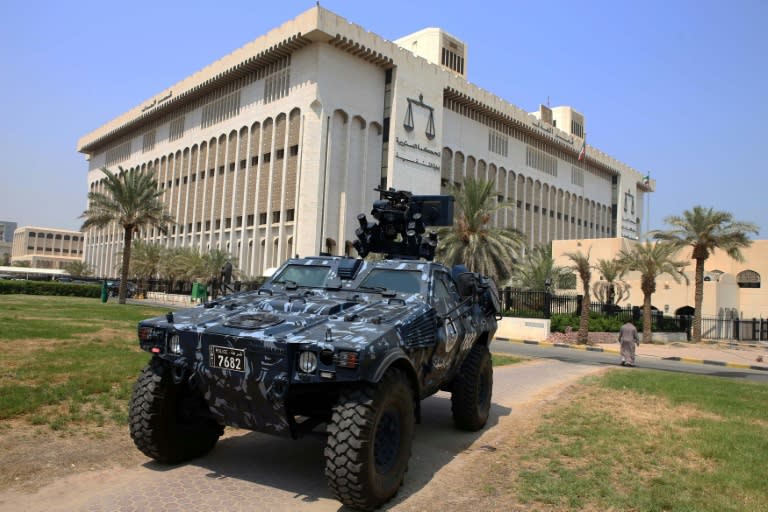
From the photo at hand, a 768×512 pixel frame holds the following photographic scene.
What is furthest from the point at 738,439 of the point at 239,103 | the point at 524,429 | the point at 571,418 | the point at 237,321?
the point at 239,103

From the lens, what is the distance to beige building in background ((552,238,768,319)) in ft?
129

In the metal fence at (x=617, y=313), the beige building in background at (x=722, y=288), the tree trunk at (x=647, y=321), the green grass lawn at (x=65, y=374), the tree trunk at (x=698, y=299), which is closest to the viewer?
the green grass lawn at (x=65, y=374)

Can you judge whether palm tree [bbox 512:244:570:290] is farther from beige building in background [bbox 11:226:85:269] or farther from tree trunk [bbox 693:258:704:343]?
beige building in background [bbox 11:226:85:269]

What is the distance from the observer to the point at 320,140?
4562 cm

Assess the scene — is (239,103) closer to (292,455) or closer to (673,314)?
(673,314)

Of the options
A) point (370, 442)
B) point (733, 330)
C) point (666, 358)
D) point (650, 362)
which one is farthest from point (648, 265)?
point (370, 442)

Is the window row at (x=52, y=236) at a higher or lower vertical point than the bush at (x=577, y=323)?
higher

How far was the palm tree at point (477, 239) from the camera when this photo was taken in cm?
2972

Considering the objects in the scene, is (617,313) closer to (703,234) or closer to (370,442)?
(703,234)

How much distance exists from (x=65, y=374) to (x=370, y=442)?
6.45 meters

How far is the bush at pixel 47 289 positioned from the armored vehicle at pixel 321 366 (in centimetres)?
4227

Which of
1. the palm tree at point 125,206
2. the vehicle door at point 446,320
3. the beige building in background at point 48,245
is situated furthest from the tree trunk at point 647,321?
the beige building in background at point 48,245

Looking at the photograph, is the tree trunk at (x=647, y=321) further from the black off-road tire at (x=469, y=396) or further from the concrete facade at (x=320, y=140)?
the black off-road tire at (x=469, y=396)

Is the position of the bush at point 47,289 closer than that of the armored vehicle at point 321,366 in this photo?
No
